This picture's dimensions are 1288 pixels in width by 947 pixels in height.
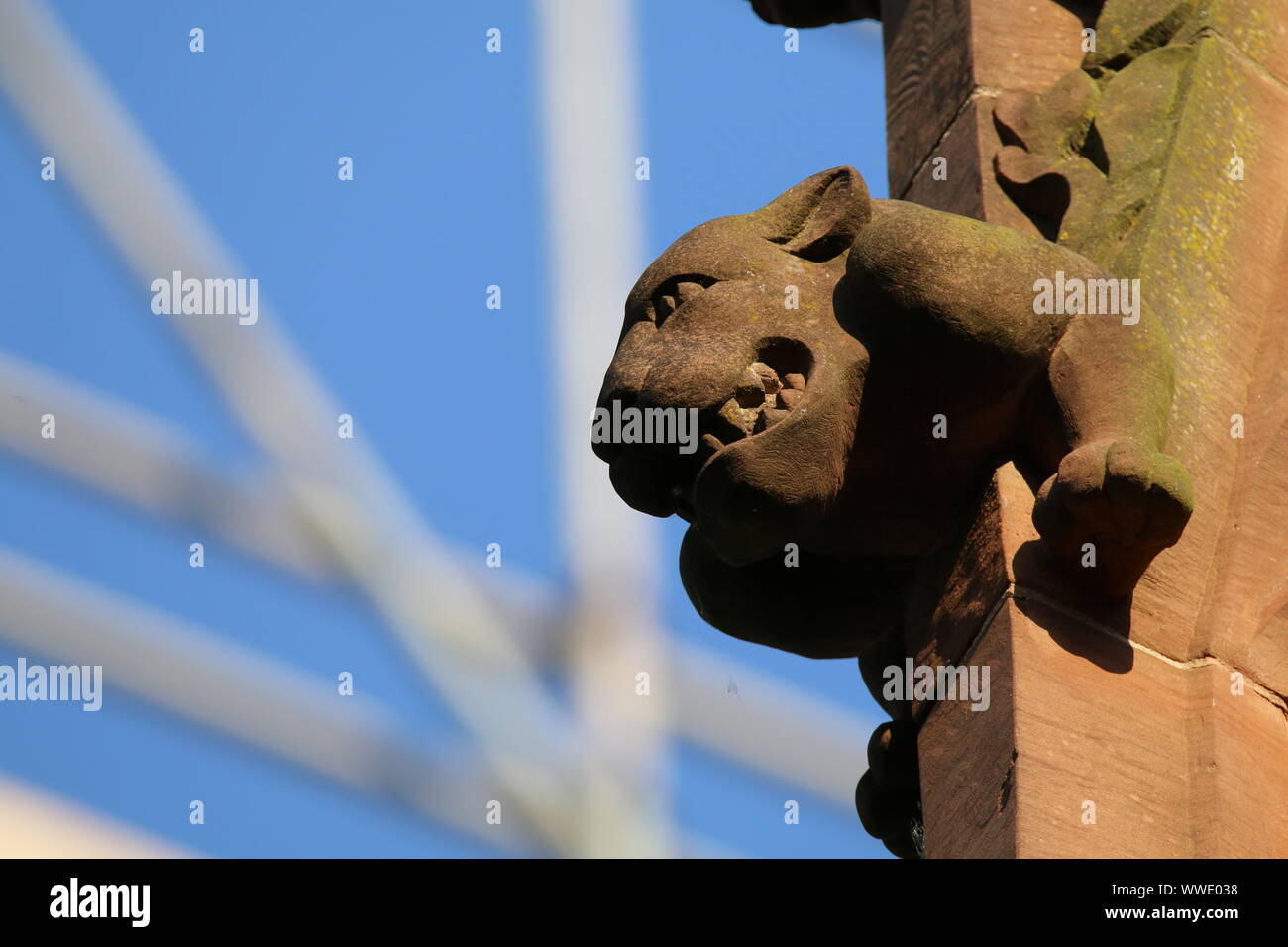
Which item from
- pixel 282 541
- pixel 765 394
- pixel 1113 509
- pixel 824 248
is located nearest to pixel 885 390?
pixel 765 394

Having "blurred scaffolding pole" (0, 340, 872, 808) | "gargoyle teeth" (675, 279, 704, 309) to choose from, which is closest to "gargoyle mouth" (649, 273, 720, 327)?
"gargoyle teeth" (675, 279, 704, 309)

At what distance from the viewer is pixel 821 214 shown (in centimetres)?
361

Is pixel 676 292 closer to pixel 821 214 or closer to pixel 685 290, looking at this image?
pixel 685 290

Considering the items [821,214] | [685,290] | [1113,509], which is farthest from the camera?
[821,214]

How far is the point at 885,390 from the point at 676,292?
362mm

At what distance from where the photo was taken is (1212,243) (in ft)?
12.6

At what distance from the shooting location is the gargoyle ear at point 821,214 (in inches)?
140

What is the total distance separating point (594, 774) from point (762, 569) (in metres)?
4.53

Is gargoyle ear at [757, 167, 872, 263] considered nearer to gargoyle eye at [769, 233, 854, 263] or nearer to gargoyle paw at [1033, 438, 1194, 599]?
gargoyle eye at [769, 233, 854, 263]

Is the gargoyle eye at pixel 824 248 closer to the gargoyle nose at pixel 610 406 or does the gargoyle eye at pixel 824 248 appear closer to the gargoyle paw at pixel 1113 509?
the gargoyle nose at pixel 610 406

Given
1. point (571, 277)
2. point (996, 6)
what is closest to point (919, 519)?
point (996, 6)

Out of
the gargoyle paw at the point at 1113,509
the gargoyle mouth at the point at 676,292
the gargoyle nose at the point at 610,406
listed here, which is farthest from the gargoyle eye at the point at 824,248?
the gargoyle paw at the point at 1113,509

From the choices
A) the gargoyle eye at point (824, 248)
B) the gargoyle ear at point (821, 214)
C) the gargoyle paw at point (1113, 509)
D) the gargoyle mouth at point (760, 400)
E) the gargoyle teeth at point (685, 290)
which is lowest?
the gargoyle paw at point (1113, 509)

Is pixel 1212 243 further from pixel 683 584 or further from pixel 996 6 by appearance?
pixel 683 584
